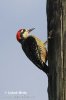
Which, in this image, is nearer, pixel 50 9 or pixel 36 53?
pixel 50 9

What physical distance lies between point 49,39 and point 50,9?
0.46 metres

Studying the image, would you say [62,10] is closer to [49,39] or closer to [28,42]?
[49,39]

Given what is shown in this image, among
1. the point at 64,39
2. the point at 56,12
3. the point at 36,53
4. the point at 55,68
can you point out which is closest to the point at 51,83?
the point at 55,68

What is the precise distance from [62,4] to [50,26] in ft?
1.67

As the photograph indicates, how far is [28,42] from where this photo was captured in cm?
829

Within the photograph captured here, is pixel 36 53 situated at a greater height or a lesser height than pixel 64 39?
lesser

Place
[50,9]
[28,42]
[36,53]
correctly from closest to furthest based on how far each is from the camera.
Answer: [50,9] < [36,53] < [28,42]

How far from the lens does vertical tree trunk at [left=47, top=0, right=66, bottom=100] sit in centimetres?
421

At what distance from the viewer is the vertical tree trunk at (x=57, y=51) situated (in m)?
4.21

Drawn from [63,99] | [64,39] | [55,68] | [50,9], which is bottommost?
[63,99]

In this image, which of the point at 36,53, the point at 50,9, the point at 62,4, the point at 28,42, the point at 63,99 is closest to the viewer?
the point at 63,99

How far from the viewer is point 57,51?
4.31 metres

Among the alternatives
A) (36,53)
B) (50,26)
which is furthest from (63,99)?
(36,53)

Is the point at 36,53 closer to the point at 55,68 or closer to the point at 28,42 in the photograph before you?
the point at 28,42
